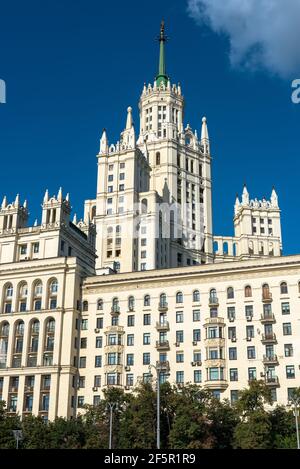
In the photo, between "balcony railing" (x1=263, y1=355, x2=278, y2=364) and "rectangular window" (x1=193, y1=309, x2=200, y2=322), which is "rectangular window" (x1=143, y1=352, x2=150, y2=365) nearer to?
"rectangular window" (x1=193, y1=309, x2=200, y2=322)

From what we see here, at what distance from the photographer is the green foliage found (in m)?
61.6

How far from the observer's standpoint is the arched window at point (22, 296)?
8931 centimetres

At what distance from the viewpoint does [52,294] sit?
3477 inches

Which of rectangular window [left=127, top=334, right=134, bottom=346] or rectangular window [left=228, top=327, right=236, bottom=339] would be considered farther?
rectangular window [left=127, top=334, right=134, bottom=346]

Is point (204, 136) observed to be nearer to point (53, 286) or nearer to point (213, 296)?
point (53, 286)

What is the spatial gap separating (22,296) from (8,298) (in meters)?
2.16

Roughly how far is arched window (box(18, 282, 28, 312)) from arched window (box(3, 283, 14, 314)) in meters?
1.28

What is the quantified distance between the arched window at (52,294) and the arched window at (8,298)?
19.6 feet

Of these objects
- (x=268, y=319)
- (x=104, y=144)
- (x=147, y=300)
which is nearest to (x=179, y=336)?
(x=147, y=300)

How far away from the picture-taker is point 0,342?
8794cm

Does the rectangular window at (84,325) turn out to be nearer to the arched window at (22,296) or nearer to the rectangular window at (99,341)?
the rectangular window at (99,341)

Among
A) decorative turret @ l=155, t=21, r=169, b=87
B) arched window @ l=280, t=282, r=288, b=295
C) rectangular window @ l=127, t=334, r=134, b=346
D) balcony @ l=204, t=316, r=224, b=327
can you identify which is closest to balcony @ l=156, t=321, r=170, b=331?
rectangular window @ l=127, t=334, r=134, b=346
